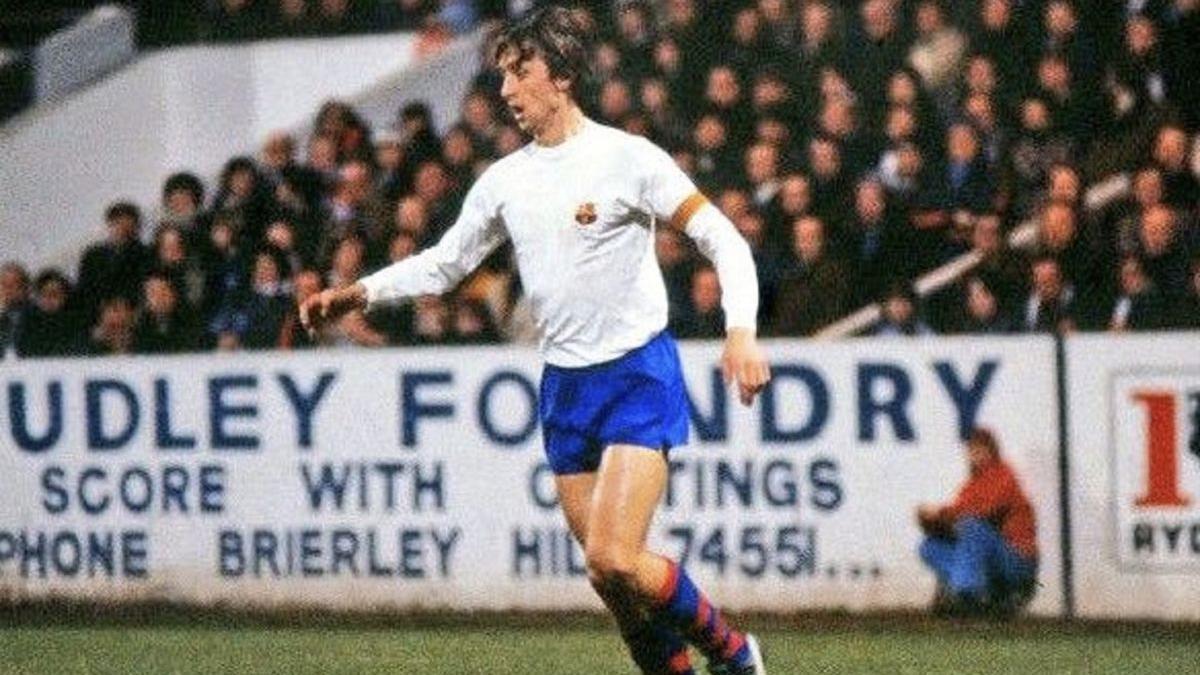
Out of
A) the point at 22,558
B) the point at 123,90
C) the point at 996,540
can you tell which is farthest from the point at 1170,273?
the point at 123,90

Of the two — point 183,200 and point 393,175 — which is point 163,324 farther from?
point 393,175

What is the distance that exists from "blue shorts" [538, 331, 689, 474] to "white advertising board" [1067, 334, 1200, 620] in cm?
420

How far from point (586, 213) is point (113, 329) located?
6.51 m

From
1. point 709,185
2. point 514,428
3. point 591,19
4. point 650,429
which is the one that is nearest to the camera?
point 650,429

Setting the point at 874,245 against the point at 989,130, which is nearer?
the point at 874,245

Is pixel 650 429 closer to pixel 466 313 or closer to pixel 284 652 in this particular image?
pixel 284 652

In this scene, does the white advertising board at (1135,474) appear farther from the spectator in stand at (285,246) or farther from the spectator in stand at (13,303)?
the spectator in stand at (13,303)

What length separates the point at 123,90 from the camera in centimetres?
1900

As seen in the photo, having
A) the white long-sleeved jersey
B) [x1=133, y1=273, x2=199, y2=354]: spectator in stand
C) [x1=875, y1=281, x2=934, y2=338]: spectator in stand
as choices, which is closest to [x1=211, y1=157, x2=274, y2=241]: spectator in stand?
[x1=133, y1=273, x2=199, y2=354]: spectator in stand

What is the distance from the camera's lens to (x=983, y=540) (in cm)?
1209

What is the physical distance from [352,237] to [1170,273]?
13.9 ft

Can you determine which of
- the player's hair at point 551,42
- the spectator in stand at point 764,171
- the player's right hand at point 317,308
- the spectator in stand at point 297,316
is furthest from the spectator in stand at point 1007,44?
the player's right hand at point 317,308

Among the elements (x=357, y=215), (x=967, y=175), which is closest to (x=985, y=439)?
(x=967, y=175)

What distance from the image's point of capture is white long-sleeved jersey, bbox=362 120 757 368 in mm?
8023
